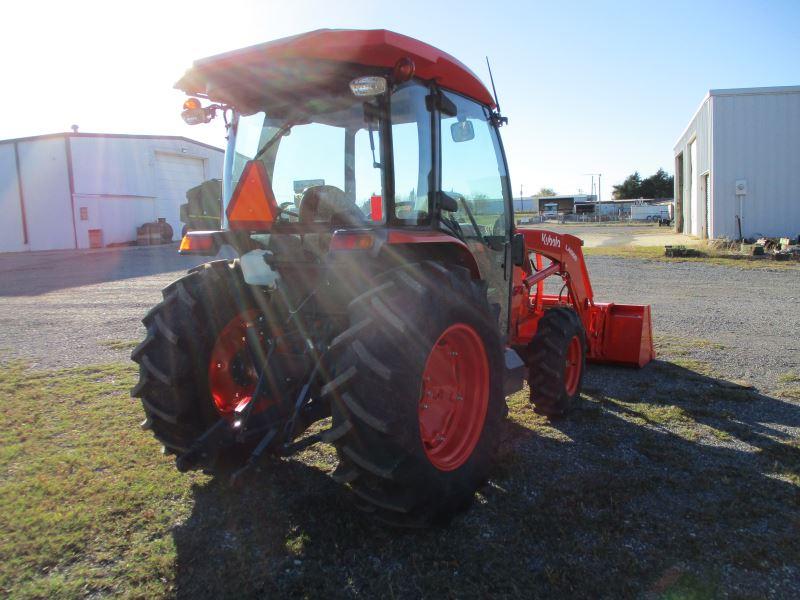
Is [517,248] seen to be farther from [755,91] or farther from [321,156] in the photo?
[755,91]

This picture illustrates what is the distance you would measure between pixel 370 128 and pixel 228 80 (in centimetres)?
86

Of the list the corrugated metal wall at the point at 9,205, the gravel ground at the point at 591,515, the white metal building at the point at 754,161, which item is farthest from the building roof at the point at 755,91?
the corrugated metal wall at the point at 9,205

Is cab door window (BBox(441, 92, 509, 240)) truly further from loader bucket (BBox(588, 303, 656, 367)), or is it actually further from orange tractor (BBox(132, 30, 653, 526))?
loader bucket (BBox(588, 303, 656, 367))

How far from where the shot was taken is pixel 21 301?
1211cm

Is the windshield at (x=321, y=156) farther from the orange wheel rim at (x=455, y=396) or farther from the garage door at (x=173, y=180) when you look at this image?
the garage door at (x=173, y=180)

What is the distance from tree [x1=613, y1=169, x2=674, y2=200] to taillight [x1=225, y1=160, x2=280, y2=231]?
87254 mm

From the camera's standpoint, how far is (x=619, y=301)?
10633 millimetres

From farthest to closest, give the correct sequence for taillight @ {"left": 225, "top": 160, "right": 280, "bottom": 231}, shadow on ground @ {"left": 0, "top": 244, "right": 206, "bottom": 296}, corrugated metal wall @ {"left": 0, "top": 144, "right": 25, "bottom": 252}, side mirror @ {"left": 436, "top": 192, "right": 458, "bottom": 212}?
1. corrugated metal wall @ {"left": 0, "top": 144, "right": 25, "bottom": 252}
2. shadow on ground @ {"left": 0, "top": 244, "right": 206, "bottom": 296}
3. side mirror @ {"left": 436, "top": 192, "right": 458, "bottom": 212}
4. taillight @ {"left": 225, "top": 160, "right": 280, "bottom": 231}

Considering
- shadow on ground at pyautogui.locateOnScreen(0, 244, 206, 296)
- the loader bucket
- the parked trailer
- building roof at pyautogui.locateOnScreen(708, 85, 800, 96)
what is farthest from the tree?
the loader bucket

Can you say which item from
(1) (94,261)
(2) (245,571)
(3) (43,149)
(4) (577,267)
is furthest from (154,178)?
(2) (245,571)

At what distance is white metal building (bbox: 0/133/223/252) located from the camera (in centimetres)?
2725

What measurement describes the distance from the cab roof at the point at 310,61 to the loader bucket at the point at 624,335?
136 inches

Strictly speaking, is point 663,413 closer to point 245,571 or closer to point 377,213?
point 377,213

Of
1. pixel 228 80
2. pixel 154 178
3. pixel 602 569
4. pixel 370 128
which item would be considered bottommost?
pixel 602 569
